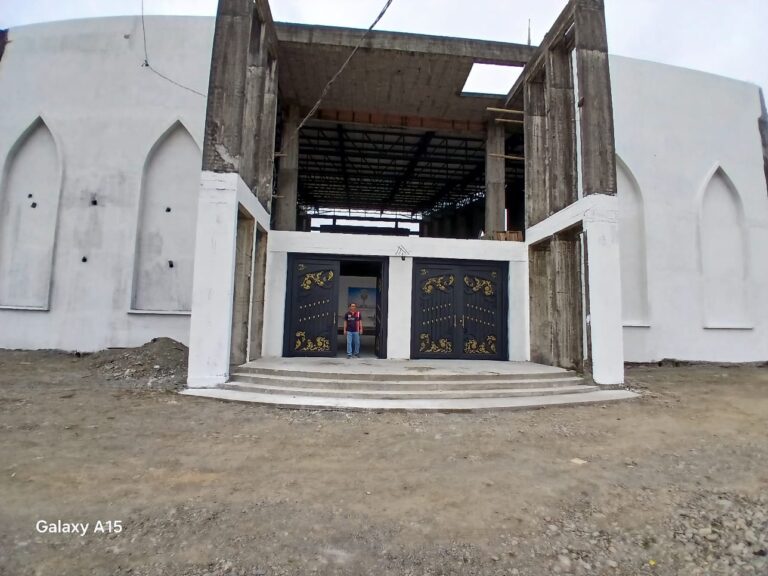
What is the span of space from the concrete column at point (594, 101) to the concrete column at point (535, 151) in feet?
7.51

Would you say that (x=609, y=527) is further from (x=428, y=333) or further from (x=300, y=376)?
(x=428, y=333)

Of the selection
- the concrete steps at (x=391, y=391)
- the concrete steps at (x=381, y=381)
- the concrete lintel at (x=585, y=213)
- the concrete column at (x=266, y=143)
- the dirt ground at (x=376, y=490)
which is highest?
the concrete column at (x=266, y=143)

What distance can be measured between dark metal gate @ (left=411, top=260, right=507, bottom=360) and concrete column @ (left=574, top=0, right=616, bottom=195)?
3.51 metres

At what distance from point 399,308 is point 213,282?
473 cm

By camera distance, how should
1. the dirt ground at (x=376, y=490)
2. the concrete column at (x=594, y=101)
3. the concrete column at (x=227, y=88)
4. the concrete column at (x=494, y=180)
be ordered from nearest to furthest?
the dirt ground at (x=376, y=490), the concrete column at (x=227, y=88), the concrete column at (x=594, y=101), the concrete column at (x=494, y=180)

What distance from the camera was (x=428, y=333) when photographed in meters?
10.5

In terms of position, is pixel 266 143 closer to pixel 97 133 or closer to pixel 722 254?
pixel 97 133

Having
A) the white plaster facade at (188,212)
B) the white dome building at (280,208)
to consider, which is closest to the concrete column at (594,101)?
the white dome building at (280,208)

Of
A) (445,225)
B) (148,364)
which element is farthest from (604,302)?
(445,225)

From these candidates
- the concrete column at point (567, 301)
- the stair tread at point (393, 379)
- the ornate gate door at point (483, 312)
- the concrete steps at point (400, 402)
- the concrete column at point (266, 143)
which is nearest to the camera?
the concrete steps at point (400, 402)

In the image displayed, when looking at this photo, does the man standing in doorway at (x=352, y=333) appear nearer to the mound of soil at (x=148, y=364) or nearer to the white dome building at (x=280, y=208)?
the white dome building at (x=280, y=208)

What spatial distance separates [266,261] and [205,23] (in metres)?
7.22

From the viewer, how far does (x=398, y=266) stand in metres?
10.6

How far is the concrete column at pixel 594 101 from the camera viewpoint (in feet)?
26.6
